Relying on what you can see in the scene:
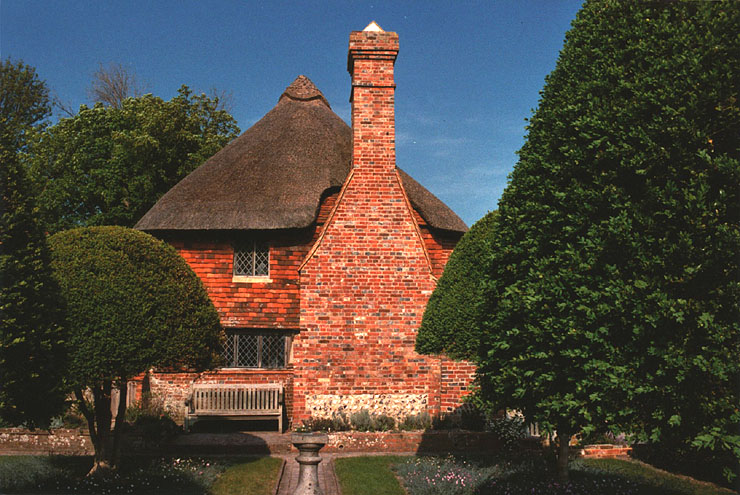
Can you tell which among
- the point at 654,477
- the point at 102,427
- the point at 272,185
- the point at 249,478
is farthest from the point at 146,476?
the point at 272,185


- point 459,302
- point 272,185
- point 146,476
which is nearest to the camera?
point 146,476

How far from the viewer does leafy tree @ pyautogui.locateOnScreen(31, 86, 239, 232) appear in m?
24.2

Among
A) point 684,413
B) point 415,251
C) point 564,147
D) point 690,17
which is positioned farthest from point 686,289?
point 415,251

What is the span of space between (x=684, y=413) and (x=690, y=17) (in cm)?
401

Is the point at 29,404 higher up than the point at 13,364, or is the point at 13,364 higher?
the point at 13,364

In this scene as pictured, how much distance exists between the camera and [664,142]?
Answer: 5.88 meters

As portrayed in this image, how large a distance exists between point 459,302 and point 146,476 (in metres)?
6.37

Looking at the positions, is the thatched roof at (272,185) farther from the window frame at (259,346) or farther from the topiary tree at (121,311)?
the topiary tree at (121,311)

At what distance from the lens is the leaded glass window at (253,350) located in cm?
1594

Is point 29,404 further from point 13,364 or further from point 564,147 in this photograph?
point 564,147

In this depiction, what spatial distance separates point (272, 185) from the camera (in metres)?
16.7

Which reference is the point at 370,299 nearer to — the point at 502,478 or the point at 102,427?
the point at 502,478

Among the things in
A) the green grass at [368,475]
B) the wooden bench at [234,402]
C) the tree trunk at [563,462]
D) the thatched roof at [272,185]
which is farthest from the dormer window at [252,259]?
the tree trunk at [563,462]

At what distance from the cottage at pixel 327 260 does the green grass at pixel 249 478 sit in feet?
9.09
